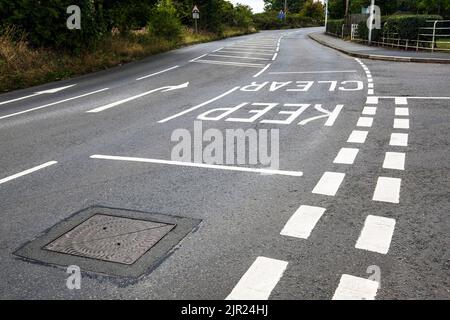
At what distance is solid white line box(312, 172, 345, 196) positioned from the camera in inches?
197

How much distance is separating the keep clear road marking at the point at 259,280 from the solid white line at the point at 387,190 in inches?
70.8

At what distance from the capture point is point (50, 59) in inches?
659

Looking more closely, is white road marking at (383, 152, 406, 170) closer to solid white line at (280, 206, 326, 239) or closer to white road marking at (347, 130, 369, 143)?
white road marking at (347, 130, 369, 143)

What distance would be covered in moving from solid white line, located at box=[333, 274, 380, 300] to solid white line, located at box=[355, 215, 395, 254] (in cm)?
50

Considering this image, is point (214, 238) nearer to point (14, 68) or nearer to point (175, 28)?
point (14, 68)

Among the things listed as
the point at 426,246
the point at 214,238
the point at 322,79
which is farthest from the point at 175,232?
the point at 322,79

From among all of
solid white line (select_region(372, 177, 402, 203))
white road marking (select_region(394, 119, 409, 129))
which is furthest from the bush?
solid white line (select_region(372, 177, 402, 203))

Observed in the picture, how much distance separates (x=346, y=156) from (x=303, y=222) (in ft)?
7.50

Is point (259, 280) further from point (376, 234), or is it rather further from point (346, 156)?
point (346, 156)

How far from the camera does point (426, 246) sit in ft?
12.4

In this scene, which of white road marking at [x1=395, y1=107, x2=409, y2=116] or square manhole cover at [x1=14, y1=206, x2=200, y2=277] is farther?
white road marking at [x1=395, y1=107, x2=409, y2=116]

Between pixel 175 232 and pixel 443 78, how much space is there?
12.5m

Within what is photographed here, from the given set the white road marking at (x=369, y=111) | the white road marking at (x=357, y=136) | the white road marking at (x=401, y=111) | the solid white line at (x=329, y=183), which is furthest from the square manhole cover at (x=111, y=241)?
the white road marking at (x=401, y=111)

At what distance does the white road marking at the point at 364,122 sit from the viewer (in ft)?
26.1
